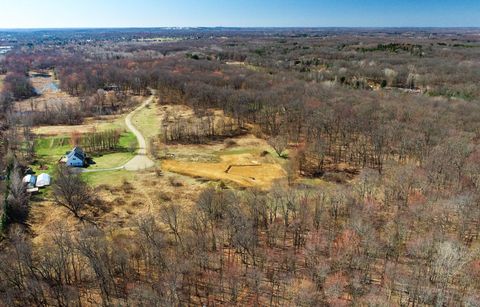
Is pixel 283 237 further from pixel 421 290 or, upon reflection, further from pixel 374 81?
pixel 374 81

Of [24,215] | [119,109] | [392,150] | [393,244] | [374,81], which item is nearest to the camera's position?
[393,244]

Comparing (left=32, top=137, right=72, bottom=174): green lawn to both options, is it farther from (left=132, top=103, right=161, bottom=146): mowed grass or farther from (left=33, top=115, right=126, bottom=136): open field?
(left=132, top=103, right=161, bottom=146): mowed grass

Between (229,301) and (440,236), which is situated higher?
(440,236)

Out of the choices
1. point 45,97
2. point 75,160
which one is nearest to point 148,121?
point 75,160

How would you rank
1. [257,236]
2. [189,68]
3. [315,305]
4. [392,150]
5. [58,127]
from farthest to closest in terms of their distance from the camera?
[189,68], [58,127], [392,150], [257,236], [315,305]

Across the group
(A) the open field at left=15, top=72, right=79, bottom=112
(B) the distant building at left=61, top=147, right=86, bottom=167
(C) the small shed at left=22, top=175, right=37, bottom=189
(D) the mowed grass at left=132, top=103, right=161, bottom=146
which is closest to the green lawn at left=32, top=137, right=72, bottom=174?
(B) the distant building at left=61, top=147, right=86, bottom=167

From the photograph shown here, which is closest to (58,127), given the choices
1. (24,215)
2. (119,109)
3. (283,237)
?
(119,109)

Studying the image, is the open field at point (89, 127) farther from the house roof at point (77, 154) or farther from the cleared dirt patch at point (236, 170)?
the cleared dirt patch at point (236, 170)

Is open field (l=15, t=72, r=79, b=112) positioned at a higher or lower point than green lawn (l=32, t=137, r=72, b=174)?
higher

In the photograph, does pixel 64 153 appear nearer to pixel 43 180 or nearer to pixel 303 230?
pixel 43 180
